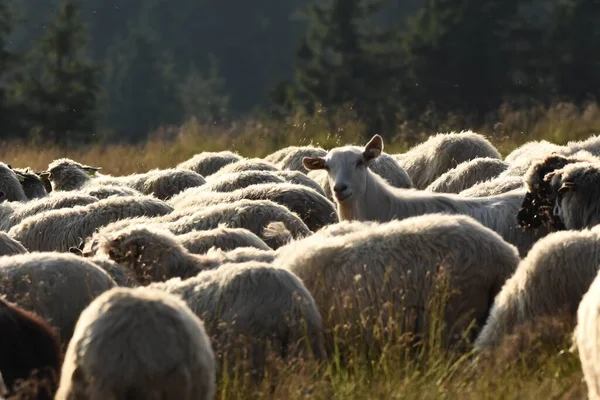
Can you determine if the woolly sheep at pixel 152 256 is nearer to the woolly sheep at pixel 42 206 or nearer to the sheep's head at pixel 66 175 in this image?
the woolly sheep at pixel 42 206

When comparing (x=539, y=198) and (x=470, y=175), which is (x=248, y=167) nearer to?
(x=470, y=175)

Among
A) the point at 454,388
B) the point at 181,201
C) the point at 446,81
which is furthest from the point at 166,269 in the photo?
the point at 446,81

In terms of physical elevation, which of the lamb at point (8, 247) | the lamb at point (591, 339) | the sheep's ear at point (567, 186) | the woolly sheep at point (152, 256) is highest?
the lamb at point (591, 339)

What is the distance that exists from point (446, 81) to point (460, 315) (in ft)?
112

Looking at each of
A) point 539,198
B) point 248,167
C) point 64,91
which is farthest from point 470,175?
point 64,91

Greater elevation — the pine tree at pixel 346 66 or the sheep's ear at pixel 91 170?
the sheep's ear at pixel 91 170

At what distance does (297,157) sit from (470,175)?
2903mm

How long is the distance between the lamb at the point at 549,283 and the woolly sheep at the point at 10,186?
23.1 ft

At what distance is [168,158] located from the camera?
19125 mm

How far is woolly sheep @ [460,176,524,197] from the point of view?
9.31m

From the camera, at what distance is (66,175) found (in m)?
12.8

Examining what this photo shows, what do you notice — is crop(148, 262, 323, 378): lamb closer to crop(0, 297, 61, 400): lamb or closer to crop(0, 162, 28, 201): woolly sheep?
crop(0, 297, 61, 400): lamb

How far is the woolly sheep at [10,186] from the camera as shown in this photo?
1202 cm

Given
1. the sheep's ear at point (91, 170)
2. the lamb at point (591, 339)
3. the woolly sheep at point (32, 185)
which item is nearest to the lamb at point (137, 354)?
the lamb at point (591, 339)
